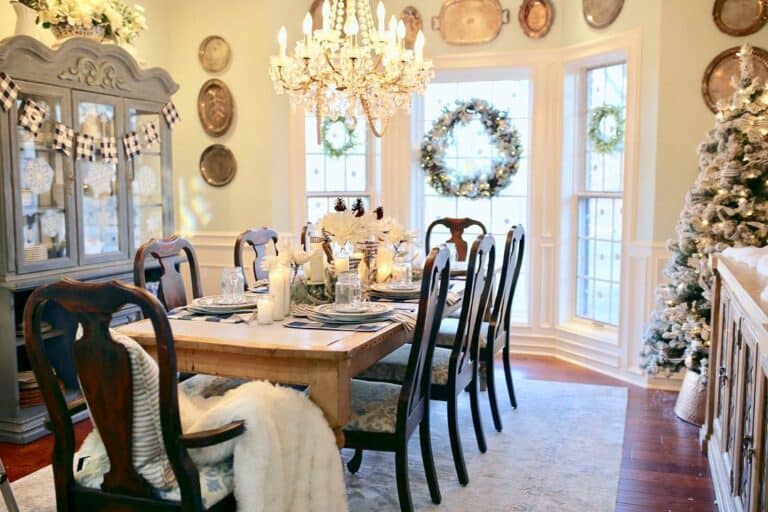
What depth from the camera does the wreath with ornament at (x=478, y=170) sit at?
220 inches

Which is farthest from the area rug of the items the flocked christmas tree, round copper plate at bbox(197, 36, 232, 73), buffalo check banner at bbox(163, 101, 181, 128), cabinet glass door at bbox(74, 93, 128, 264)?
round copper plate at bbox(197, 36, 232, 73)

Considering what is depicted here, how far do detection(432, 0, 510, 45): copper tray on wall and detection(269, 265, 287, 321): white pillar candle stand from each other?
334cm

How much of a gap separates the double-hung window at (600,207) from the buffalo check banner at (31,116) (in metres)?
3.72

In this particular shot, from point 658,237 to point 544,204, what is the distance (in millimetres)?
1056

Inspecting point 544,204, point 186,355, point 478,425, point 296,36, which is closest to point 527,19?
point 544,204

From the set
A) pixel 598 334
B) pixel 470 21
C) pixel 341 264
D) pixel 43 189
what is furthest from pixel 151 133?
pixel 598 334

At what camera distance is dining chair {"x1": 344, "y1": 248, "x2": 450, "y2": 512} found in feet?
8.66

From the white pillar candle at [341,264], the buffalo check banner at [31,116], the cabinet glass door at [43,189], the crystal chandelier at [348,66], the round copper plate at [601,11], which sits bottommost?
the white pillar candle at [341,264]

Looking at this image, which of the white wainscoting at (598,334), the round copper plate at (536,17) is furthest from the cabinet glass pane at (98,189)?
the round copper plate at (536,17)

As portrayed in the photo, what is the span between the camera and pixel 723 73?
4.36 metres

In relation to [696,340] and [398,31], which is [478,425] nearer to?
[696,340]

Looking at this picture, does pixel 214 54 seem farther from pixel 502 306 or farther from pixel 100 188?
pixel 502 306

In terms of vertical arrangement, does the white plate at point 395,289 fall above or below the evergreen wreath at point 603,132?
below

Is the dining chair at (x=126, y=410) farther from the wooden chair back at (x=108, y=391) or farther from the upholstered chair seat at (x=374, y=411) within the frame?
the upholstered chair seat at (x=374, y=411)
